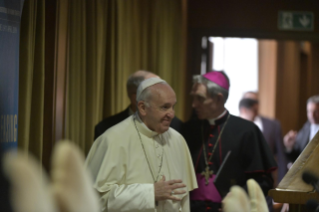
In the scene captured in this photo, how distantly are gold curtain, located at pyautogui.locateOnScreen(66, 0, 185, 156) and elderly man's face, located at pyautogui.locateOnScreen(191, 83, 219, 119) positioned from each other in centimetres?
96

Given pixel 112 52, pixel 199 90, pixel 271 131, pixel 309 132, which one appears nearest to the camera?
pixel 199 90

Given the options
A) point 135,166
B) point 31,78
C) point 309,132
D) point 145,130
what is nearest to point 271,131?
point 309,132

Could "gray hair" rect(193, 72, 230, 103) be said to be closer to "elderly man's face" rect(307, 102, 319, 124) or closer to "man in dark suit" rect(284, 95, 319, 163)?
"man in dark suit" rect(284, 95, 319, 163)

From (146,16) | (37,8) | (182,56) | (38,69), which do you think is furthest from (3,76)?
(182,56)

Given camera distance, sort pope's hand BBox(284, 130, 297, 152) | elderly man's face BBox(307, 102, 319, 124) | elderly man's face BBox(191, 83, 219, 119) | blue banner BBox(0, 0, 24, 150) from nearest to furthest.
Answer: blue banner BBox(0, 0, 24, 150) < elderly man's face BBox(191, 83, 219, 119) < elderly man's face BBox(307, 102, 319, 124) < pope's hand BBox(284, 130, 297, 152)

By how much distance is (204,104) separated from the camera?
3812 mm

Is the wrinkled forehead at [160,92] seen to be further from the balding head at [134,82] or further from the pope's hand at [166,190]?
the balding head at [134,82]

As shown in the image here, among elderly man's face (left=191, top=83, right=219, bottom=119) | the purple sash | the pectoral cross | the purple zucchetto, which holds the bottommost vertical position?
the purple sash

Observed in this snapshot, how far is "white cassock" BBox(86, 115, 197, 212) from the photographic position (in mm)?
2684

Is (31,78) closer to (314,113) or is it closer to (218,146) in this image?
(218,146)

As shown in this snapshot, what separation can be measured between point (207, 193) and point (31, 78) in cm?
176

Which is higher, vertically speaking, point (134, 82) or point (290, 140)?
point (134, 82)

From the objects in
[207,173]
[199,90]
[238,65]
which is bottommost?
[207,173]

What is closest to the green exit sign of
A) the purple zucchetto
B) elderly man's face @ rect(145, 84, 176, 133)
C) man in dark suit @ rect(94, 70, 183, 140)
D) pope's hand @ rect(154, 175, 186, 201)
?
the purple zucchetto
